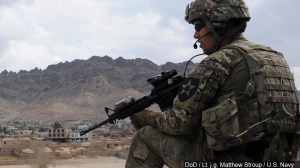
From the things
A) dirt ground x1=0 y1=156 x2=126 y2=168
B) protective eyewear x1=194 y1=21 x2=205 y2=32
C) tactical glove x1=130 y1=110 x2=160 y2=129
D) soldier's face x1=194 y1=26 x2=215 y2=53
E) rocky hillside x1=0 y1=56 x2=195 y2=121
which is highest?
rocky hillside x1=0 y1=56 x2=195 y2=121

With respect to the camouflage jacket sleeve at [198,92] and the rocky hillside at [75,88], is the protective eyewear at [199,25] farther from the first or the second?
the rocky hillside at [75,88]

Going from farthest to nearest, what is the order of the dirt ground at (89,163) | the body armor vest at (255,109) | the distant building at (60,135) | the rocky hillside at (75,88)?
the rocky hillside at (75,88), the distant building at (60,135), the dirt ground at (89,163), the body armor vest at (255,109)

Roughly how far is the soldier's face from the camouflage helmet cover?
9 centimetres

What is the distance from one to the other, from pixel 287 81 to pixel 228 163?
1.91 ft

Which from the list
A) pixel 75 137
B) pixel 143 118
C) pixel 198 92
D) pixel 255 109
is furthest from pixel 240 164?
pixel 75 137

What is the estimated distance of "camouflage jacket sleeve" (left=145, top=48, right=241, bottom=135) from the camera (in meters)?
2.78

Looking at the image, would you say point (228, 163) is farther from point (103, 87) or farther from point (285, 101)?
point (103, 87)

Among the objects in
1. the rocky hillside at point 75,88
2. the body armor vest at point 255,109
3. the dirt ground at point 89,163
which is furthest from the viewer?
the rocky hillside at point 75,88

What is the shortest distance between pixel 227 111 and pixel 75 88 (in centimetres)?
15738

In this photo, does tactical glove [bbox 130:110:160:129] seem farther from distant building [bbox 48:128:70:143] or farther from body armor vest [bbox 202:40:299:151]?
distant building [bbox 48:128:70:143]

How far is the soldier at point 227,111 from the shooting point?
272cm

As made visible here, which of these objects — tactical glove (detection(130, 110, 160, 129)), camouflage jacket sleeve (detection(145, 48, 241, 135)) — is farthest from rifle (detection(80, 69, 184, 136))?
camouflage jacket sleeve (detection(145, 48, 241, 135))

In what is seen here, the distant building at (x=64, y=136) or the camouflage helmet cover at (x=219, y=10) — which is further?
the distant building at (x=64, y=136)

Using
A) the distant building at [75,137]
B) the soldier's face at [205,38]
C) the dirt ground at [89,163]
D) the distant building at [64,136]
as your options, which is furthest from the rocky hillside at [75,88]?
the soldier's face at [205,38]
